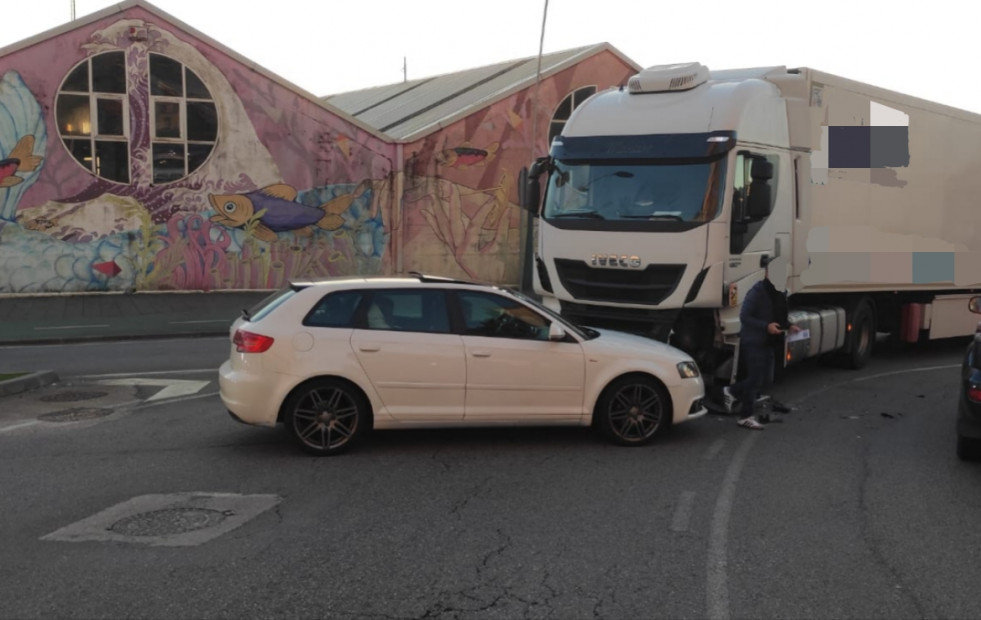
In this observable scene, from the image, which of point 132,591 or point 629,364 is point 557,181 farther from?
point 132,591

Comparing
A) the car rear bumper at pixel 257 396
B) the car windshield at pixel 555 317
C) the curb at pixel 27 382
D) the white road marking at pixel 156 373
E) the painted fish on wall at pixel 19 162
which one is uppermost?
the painted fish on wall at pixel 19 162

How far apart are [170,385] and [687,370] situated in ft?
21.7

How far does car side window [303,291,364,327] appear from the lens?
25.1 ft

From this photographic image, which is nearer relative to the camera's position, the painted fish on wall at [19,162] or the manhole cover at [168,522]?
the manhole cover at [168,522]

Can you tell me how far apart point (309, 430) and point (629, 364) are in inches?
112

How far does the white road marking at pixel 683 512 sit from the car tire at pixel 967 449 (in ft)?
8.91

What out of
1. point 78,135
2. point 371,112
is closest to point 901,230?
point 78,135

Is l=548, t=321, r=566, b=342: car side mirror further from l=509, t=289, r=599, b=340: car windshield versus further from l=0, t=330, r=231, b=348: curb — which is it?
l=0, t=330, r=231, b=348: curb

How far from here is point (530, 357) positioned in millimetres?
7910

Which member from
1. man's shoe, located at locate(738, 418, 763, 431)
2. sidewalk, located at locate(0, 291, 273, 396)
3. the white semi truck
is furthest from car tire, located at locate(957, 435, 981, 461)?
sidewalk, located at locate(0, 291, 273, 396)

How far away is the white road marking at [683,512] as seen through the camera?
231 inches

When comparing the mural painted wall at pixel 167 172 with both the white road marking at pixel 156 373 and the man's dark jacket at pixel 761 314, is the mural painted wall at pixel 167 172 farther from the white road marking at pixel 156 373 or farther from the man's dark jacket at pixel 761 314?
the man's dark jacket at pixel 761 314

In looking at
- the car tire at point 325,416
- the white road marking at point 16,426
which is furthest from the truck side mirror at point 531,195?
the white road marking at point 16,426

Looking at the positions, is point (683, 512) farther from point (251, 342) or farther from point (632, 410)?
point (251, 342)
